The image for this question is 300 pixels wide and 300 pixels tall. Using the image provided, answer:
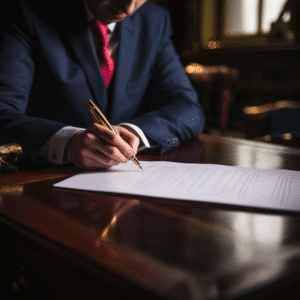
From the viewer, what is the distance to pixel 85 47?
111 cm

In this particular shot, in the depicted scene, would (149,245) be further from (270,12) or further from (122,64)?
(270,12)

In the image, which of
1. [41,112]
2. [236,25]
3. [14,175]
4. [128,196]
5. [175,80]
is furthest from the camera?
[236,25]

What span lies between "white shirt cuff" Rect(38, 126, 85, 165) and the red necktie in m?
0.45

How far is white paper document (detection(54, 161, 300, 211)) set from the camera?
20.9 inches

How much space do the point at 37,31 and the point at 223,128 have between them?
13.5ft

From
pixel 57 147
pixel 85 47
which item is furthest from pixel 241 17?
pixel 57 147

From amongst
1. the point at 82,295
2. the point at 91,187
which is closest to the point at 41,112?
the point at 91,187

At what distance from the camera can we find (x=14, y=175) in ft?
2.34

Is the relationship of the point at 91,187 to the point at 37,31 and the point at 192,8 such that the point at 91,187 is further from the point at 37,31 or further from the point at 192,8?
the point at 192,8

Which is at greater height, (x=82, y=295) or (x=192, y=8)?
(x=192, y=8)

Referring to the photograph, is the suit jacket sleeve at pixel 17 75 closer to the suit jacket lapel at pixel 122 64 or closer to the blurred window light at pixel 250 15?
the suit jacket lapel at pixel 122 64

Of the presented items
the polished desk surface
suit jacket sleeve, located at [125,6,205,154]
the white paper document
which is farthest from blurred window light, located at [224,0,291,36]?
the polished desk surface

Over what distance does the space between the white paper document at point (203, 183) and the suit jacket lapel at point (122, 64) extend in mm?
497

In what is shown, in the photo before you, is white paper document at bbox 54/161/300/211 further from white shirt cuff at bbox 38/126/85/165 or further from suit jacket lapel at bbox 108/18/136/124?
suit jacket lapel at bbox 108/18/136/124
